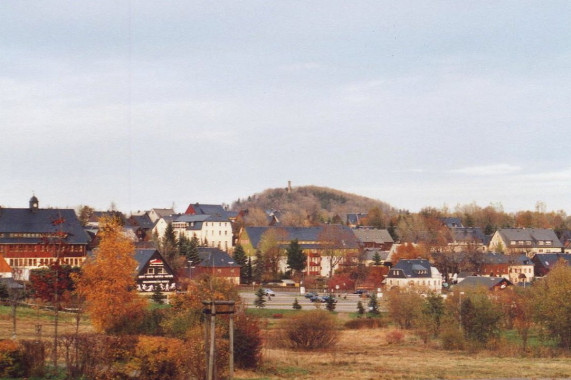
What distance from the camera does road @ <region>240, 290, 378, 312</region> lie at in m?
66.9

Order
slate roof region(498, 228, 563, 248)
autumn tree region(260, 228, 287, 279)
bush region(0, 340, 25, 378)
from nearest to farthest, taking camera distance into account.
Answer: bush region(0, 340, 25, 378) → autumn tree region(260, 228, 287, 279) → slate roof region(498, 228, 563, 248)

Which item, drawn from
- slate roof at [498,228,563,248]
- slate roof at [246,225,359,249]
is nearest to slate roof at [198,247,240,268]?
slate roof at [246,225,359,249]

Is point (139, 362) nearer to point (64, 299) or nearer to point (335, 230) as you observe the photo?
point (64, 299)

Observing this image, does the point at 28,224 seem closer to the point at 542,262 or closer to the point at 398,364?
the point at 398,364

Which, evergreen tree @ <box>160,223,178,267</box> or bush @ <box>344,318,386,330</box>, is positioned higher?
evergreen tree @ <box>160,223,178,267</box>

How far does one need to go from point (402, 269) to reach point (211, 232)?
52.4m

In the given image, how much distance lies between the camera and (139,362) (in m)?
21.9

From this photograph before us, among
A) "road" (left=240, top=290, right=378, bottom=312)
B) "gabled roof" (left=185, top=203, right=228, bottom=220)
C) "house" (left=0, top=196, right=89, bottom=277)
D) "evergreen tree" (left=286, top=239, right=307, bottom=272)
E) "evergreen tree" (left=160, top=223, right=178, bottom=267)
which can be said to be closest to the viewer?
A: "road" (left=240, top=290, right=378, bottom=312)

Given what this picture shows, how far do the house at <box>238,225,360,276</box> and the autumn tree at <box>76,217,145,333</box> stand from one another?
70.2 m

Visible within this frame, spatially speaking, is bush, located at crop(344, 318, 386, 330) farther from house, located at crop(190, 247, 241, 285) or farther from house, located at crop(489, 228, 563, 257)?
house, located at crop(489, 228, 563, 257)

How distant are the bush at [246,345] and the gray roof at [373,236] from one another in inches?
4246

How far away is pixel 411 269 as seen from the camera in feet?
311

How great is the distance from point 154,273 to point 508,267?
192 feet

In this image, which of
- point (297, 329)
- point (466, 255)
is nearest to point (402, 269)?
point (466, 255)
